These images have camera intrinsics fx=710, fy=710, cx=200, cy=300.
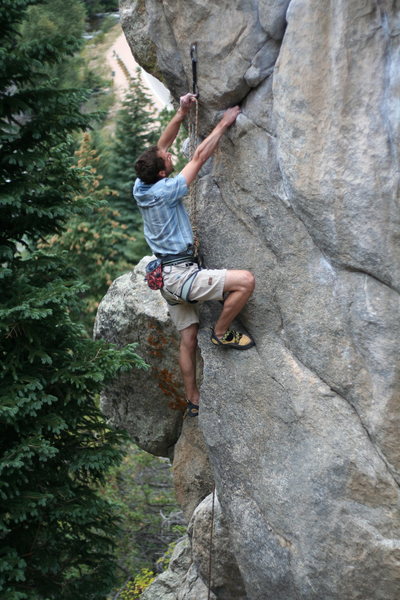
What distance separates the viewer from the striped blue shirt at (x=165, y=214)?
19.6 ft

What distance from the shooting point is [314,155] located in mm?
5184

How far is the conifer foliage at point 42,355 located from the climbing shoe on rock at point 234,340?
0.96m

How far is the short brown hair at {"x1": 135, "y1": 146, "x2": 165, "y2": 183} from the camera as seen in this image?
6020 millimetres

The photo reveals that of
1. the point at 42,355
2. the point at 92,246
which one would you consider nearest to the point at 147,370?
the point at 42,355

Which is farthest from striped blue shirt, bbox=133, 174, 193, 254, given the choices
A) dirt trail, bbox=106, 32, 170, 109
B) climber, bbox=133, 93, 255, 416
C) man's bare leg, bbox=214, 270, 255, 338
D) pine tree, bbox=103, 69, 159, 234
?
dirt trail, bbox=106, 32, 170, 109

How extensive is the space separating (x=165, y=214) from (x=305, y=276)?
1.34 meters

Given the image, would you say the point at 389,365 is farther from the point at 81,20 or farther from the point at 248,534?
the point at 81,20

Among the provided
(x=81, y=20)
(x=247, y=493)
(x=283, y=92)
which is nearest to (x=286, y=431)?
(x=247, y=493)

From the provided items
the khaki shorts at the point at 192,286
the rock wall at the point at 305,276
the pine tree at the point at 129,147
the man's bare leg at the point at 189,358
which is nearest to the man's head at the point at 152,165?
the rock wall at the point at 305,276

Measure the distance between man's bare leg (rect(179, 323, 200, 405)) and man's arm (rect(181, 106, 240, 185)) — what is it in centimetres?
149

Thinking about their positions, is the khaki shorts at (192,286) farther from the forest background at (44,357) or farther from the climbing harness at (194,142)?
the forest background at (44,357)

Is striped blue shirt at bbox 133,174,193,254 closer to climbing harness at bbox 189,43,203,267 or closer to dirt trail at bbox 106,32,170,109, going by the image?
climbing harness at bbox 189,43,203,267

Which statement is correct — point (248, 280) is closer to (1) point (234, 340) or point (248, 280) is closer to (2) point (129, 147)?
(1) point (234, 340)

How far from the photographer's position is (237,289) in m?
5.94
